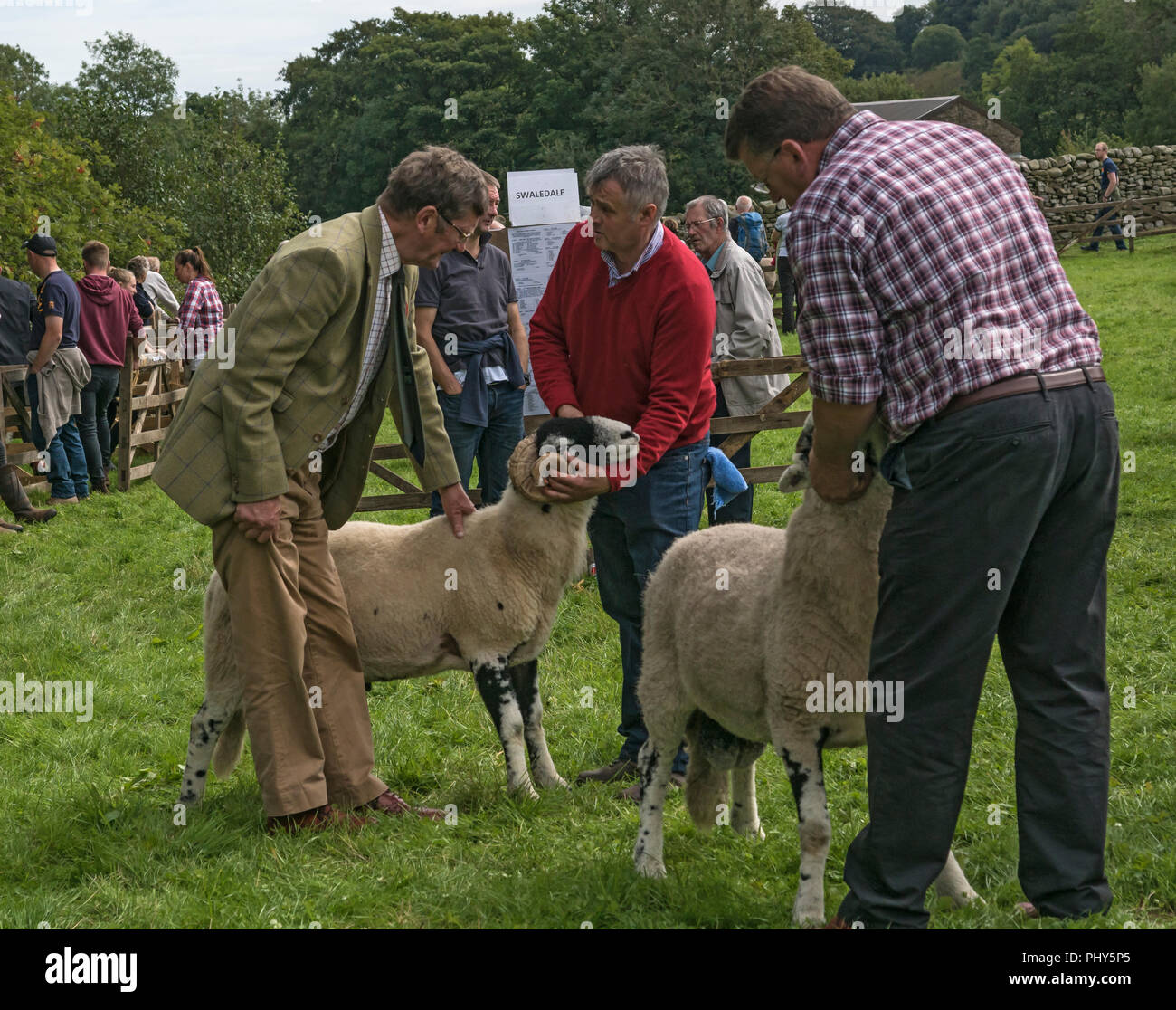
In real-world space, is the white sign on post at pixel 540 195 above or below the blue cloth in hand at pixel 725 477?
above

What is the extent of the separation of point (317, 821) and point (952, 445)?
Result: 2793 millimetres

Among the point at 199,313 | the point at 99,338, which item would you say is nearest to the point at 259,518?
the point at 99,338

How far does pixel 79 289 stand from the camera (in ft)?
40.0

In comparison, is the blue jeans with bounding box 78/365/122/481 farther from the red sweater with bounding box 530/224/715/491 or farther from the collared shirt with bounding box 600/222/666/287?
the collared shirt with bounding box 600/222/666/287

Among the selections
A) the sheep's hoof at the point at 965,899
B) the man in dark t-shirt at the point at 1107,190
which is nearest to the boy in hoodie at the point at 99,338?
the sheep's hoof at the point at 965,899

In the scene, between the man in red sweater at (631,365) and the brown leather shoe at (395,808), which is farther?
the brown leather shoe at (395,808)

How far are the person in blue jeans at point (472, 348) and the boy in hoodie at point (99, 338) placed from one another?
647 cm

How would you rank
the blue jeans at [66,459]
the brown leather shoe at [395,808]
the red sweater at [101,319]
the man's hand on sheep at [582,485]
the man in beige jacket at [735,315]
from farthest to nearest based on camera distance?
the red sweater at [101,319] → the blue jeans at [66,459] → the man in beige jacket at [735,315] → the brown leather shoe at [395,808] → the man's hand on sheep at [582,485]

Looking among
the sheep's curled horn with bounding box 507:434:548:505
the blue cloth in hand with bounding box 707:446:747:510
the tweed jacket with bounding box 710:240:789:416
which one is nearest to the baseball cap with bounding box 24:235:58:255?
the tweed jacket with bounding box 710:240:789:416

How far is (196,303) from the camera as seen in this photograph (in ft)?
43.7

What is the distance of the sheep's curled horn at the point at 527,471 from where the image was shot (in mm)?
4629

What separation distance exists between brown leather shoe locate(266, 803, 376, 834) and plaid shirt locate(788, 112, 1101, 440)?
2.57m

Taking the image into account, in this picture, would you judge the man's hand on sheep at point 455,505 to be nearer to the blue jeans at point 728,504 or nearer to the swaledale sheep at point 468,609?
the swaledale sheep at point 468,609
